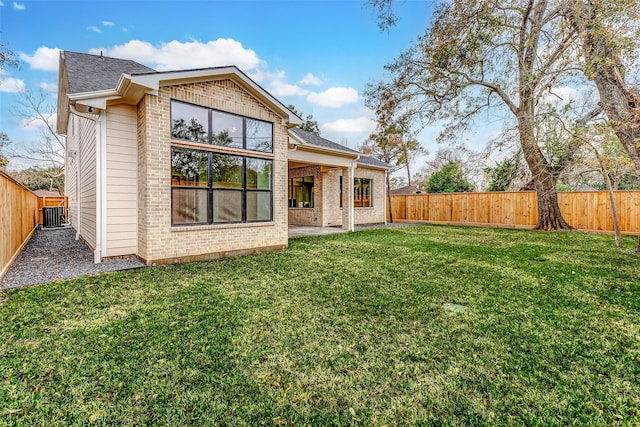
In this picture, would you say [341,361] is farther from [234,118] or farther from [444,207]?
[444,207]

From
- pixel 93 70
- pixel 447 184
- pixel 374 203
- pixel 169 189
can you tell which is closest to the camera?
pixel 169 189

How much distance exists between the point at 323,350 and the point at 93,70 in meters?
9.94

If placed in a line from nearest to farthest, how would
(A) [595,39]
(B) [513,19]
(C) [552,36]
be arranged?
(A) [595,39]
(C) [552,36]
(B) [513,19]

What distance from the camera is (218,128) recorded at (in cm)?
672

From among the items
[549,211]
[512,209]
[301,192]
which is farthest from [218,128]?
[512,209]

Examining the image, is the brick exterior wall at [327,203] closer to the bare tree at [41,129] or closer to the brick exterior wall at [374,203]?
the brick exterior wall at [374,203]

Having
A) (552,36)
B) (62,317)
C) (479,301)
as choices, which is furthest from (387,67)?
(62,317)

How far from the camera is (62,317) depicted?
11.0 ft

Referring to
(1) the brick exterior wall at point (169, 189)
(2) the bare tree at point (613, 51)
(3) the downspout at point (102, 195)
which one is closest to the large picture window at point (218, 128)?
(1) the brick exterior wall at point (169, 189)

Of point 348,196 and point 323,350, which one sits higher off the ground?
point 348,196

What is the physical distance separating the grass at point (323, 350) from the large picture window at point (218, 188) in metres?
1.83

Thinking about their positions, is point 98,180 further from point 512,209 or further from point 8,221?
point 512,209

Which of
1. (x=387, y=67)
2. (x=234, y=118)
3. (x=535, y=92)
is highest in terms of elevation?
(x=387, y=67)

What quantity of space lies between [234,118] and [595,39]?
27.0 feet
